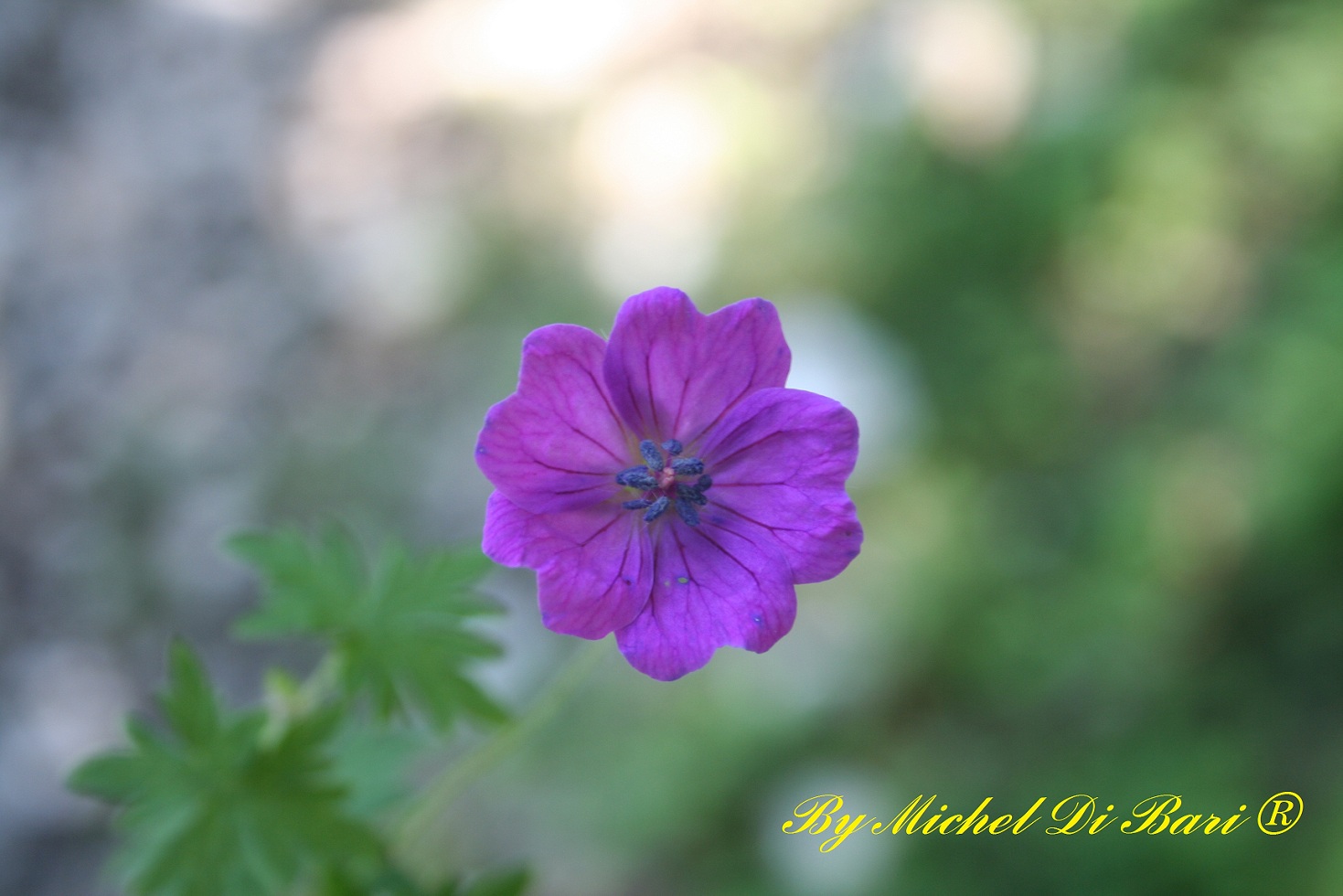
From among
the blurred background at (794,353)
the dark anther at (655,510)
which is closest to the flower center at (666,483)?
the dark anther at (655,510)

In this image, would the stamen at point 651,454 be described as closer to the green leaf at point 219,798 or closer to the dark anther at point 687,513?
the dark anther at point 687,513

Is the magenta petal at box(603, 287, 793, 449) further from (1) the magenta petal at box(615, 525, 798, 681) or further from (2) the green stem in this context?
(2) the green stem

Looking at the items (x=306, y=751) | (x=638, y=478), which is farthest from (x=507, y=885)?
(x=638, y=478)

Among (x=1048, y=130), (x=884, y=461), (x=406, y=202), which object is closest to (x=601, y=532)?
Result: (x=884, y=461)

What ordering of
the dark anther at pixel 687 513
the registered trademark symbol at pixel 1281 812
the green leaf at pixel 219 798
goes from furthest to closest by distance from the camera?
the registered trademark symbol at pixel 1281 812, the dark anther at pixel 687 513, the green leaf at pixel 219 798


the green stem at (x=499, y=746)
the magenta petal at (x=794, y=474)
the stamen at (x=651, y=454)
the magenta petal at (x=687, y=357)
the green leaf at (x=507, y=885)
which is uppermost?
the magenta petal at (x=687, y=357)

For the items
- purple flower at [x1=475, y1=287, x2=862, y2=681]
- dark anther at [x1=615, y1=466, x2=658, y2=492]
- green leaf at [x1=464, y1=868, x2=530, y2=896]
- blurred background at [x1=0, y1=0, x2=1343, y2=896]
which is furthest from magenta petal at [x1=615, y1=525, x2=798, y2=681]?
blurred background at [x1=0, y1=0, x2=1343, y2=896]

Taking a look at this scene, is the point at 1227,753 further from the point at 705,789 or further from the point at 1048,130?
the point at 1048,130
